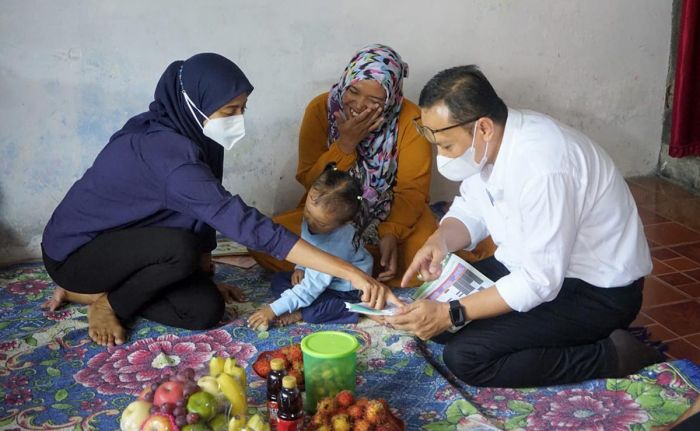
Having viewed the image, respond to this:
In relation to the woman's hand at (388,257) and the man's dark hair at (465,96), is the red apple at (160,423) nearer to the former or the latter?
the man's dark hair at (465,96)

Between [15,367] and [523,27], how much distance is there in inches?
111

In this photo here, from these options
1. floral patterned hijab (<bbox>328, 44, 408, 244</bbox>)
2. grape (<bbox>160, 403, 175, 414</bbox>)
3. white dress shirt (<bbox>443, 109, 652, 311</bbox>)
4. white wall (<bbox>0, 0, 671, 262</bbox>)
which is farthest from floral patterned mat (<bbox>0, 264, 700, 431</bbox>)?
white wall (<bbox>0, 0, 671, 262</bbox>)

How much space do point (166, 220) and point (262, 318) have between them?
487mm

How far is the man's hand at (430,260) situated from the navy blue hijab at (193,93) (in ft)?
2.63

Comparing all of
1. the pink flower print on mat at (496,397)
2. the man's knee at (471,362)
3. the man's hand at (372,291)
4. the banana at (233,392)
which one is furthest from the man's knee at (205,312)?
the pink flower print on mat at (496,397)

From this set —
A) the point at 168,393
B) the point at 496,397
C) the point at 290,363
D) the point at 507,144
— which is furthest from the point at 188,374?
the point at 507,144

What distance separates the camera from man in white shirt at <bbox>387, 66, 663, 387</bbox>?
84.6 inches

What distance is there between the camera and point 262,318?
277 cm

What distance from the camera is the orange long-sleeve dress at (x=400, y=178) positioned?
320cm

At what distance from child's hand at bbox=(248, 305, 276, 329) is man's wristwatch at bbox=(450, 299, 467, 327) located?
766 millimetres

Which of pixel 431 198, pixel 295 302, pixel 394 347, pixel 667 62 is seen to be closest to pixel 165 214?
pixel 295 302

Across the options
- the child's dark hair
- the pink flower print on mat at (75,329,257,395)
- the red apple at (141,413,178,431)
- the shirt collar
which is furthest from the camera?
the child's dark hair

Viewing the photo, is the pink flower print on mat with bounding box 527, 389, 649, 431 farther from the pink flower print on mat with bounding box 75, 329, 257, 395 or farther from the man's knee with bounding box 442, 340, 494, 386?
the pink flower print on mat with bounding box 75, 329, 257, 395

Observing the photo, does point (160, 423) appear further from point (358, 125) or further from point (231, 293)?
point (358, 125)
